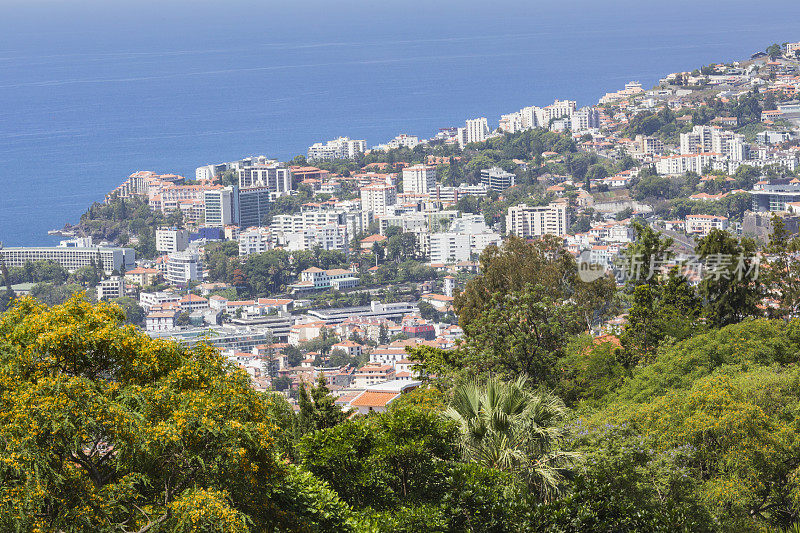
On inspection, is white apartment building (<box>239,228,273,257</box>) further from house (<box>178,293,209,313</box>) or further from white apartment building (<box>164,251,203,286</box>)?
house (<box>178,293,209,313</box>)

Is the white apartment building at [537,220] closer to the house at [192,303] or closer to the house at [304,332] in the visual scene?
→ the house at [192,303]

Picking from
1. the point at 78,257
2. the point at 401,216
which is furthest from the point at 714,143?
the point at 78,257

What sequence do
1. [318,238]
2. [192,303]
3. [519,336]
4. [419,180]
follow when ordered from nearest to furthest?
[519,336]
[192,303]
[318,238]
[419,180]

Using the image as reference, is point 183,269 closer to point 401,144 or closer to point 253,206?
point 253,206

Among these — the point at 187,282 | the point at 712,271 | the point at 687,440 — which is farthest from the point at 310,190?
the point at 687,440

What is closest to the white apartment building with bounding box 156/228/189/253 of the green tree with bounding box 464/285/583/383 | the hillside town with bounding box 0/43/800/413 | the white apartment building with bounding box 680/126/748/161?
the hillside town with bounding box 0/43/800/413
